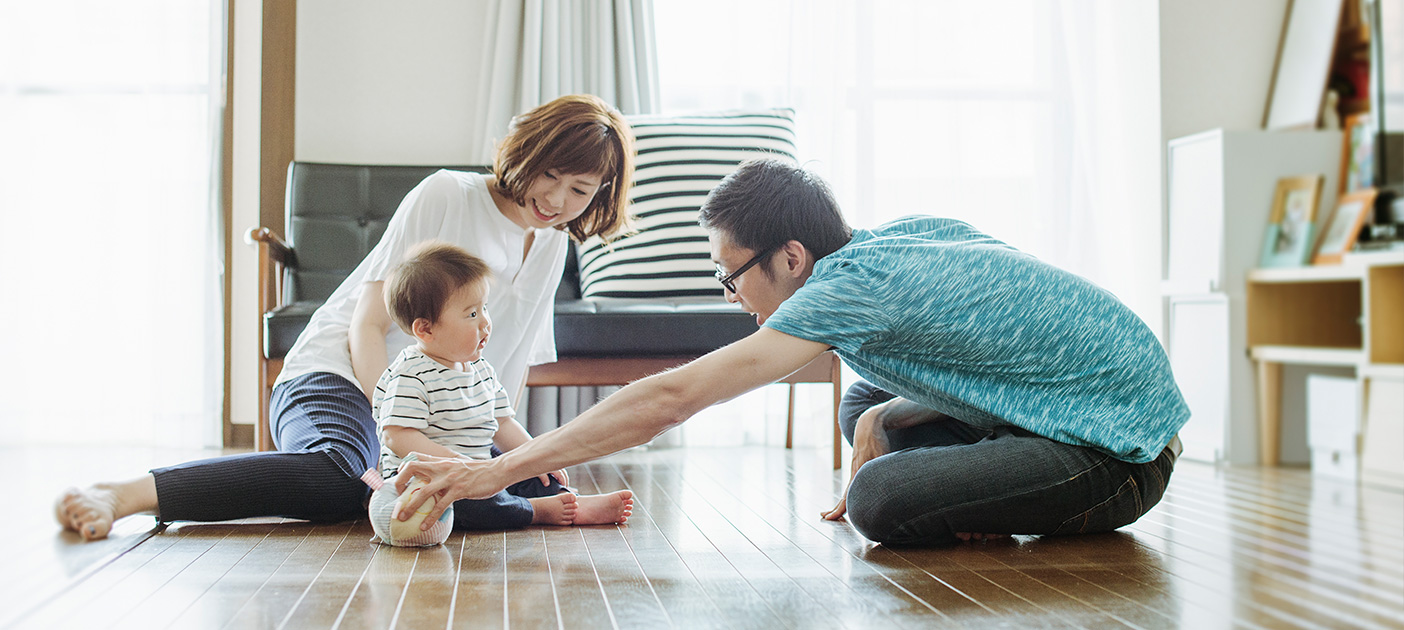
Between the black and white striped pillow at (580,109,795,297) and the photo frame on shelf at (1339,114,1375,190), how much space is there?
1.63 m

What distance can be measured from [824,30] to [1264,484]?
190 cm

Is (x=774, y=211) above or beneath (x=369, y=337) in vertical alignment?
above

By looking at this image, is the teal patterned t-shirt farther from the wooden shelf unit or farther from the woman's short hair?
the wooden shelf unit

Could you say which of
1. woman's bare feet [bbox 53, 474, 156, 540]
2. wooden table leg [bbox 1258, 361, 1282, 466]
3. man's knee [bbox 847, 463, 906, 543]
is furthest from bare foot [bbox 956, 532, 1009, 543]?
wooden table leg [bbox 1258, 361, 1282, 466]

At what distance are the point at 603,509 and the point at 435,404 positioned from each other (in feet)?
1.10

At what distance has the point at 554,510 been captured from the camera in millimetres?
1643

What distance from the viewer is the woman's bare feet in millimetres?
1443

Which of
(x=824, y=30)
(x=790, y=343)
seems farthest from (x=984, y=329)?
(x=824, y=30)

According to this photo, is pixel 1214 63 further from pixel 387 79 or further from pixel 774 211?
pixel 387 79

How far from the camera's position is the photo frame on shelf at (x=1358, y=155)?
2891 mm

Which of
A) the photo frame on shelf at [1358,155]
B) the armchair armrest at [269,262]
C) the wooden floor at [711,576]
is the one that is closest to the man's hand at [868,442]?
the wooden floor at [711,576]

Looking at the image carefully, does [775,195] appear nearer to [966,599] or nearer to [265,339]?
[966,599]

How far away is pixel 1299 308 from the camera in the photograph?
9.43 feet

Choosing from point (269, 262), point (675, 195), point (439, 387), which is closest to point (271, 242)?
point (269, 262)
